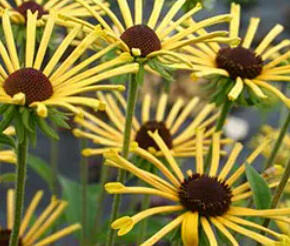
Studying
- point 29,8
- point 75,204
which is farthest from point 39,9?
point 75,204

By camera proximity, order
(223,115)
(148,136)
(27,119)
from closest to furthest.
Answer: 1. (27,119)
2. (223,115)
3. (148,136)

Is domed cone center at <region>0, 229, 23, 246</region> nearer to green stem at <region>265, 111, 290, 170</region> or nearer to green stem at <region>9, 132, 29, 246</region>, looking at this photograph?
green stem at <region>9, 132, 29, 246</region>

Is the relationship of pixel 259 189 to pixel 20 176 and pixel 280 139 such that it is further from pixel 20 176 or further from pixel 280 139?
pixel 20 176

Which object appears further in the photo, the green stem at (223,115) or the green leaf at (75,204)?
the green leaf at (75,204)

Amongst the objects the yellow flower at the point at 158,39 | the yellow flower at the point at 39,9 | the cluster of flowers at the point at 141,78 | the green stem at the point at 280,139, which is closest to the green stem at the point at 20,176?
the cluster of flowers at the point at 141,78

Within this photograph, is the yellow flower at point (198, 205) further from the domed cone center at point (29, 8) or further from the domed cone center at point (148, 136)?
the domed cone center at point (29, 8)

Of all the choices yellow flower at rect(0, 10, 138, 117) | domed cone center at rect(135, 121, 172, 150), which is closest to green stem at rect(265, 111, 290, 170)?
domed cone center at rect(135, 121, 172, 150)
